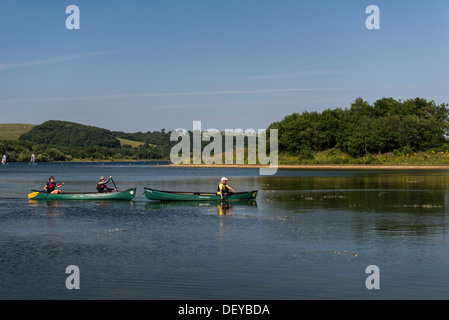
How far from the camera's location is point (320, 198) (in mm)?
51125

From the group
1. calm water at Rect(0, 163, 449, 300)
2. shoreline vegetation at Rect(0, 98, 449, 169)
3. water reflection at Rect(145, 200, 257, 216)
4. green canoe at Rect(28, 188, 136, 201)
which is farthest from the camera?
shoreline vegetation at Rect(0, 98, 449, 169)

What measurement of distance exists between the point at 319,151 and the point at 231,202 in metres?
113

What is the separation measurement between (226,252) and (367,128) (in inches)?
5032

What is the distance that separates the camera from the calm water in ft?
54.3

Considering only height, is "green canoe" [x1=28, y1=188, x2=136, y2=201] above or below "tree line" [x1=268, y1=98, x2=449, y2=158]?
below

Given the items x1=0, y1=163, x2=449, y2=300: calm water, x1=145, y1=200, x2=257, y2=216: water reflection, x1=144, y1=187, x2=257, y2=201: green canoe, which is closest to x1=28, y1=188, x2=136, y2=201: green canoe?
x1=144, y1=187, x2=257, y2=201: green canoe

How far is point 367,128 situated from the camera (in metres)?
144

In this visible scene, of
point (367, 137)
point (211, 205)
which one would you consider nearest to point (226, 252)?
point (211, 205)

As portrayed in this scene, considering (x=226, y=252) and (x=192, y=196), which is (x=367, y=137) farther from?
(x=226, y=252)

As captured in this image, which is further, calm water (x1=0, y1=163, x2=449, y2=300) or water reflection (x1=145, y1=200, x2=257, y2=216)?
water reflection (x1=145, y1=200, x2=257, y2=216)

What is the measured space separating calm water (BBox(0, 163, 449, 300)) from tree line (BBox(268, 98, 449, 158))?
105605 mm

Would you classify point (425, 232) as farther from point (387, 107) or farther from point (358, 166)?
point (387, 107)

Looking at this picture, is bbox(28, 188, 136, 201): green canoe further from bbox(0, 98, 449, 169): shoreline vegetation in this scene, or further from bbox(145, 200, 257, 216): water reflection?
bbox(0, 98, 449, 169): shoreline vegetation

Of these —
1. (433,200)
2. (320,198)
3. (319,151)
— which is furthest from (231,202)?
(319,151)
